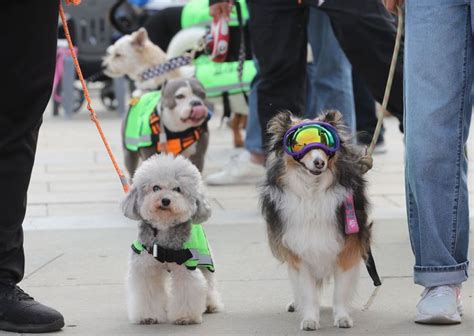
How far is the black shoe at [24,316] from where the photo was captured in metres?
4.18

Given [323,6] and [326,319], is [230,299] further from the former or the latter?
[323,6]

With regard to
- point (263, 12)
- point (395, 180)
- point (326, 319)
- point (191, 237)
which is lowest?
point (395, 180)

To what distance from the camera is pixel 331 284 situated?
4836mm

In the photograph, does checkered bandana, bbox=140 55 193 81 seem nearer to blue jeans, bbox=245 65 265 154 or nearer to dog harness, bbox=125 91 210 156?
blue jeans, bbox=245 65 265 154

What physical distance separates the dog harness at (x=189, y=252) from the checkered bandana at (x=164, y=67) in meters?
4.39

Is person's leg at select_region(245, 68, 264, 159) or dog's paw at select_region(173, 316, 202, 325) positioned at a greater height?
dog's paw at select_region(173, 316, 202, 325)

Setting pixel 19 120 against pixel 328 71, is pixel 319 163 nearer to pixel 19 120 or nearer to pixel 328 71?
pixel 19 120

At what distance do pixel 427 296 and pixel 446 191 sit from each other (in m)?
0.41

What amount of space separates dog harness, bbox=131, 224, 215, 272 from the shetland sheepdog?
0.34 meters

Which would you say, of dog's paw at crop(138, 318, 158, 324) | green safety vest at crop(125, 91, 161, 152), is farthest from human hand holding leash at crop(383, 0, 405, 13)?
green safety vest at crop(125, 91, 161, 152)

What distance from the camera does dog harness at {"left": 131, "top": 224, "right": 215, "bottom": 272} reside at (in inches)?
173

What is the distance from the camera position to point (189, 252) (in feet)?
14.6

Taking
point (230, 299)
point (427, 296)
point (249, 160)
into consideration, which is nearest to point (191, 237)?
point (230, 299)

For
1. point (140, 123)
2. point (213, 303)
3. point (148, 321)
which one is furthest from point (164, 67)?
point (148, 321)
